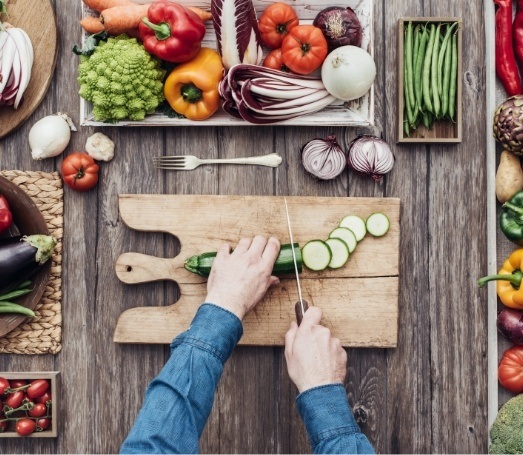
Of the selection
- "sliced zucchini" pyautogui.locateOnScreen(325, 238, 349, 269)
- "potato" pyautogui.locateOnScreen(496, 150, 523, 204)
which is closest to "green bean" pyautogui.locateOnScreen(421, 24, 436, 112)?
"potato" pyautogui.locateOnScreen(496, 150, 523, 204)

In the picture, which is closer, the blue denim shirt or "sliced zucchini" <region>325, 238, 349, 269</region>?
the blue denim shirt

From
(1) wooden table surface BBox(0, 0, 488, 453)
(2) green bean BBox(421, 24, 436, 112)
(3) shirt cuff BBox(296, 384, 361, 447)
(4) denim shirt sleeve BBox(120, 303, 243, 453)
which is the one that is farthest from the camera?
(1) wooden table surface BBox(0, 0, 488, 453)

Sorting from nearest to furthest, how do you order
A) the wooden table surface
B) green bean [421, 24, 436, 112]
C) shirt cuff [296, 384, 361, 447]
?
shirt cuff [296, 384, 361, 447] → green bean [421, 24, 436, 112] → the wooden table surface

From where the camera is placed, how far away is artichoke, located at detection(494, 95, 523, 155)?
1882 millimetres

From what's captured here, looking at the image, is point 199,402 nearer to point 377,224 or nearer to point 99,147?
point 377,224

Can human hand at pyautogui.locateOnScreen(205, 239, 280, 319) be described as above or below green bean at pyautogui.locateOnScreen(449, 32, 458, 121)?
below

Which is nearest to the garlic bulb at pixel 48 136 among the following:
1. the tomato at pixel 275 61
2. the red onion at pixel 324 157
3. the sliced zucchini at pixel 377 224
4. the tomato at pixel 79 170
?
the tomato at pixel 79 170

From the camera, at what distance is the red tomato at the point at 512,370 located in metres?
1.98

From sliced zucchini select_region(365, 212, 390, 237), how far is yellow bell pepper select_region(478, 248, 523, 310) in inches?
14.4

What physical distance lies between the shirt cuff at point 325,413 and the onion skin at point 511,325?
639 mm

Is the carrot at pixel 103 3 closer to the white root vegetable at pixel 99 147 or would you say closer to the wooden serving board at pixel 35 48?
the wooden serving board at pixel 35 48

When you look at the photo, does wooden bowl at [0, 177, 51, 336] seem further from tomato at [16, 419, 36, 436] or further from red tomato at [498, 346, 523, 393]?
red tomato at [498, 346, 523, 393]

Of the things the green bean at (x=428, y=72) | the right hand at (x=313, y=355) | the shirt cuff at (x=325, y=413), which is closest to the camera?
the shirt cuff at (x=325, y=413)

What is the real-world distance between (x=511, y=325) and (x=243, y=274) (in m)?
0.96
